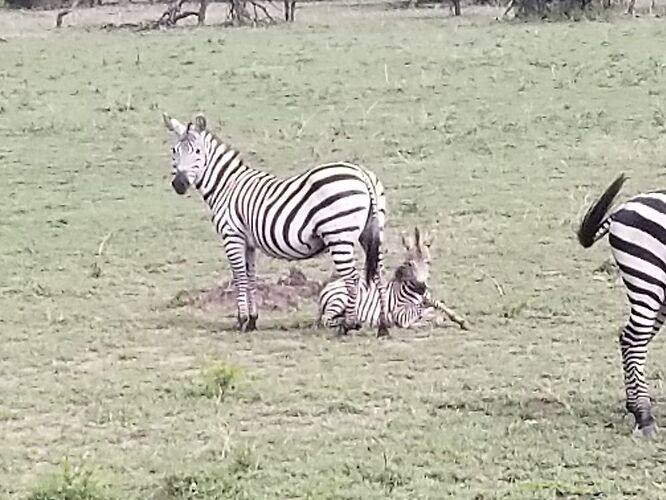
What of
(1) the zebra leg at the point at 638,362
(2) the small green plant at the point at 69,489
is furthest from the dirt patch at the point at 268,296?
(2) the small green plant at the point at 69,489

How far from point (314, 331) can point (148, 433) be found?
212 cm

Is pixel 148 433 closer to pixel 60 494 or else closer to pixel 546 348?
pixel 60 494

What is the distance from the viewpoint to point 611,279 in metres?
9.01

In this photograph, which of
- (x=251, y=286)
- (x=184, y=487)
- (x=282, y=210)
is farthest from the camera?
(x=251, y=286)

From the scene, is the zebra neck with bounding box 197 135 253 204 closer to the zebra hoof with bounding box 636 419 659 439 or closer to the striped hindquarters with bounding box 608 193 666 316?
the striped hindquarters with bounding box 608 193 666 316

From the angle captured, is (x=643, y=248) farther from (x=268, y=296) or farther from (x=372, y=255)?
(x=268, y=296)

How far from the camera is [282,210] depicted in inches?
319

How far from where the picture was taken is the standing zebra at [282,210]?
310 inches

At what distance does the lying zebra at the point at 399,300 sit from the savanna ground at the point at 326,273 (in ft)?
0.51

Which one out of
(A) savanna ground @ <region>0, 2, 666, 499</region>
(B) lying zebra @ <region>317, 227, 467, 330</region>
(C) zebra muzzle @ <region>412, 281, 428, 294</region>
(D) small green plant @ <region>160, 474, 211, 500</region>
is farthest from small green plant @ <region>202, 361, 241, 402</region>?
(C) zebra muzzle @ <region>412, 281, 428, 294</region>

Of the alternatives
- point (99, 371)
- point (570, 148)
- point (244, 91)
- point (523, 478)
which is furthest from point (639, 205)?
point (244, 91)

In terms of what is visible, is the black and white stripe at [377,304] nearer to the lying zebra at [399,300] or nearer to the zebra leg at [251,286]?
the lying zebra at [399,300]

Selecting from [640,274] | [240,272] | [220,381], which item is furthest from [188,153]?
[640,274]

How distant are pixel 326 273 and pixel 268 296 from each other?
0.77m
